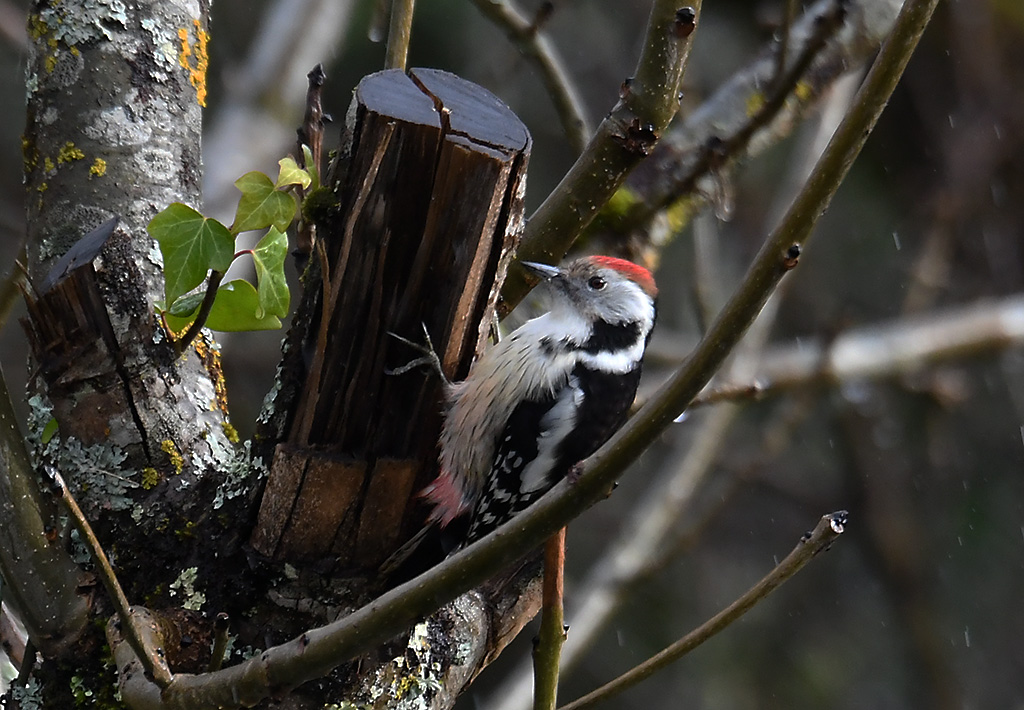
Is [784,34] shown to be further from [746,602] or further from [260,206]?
[746,602]

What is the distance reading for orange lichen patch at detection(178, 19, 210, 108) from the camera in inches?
88.0

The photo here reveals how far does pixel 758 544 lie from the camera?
699 centimetres

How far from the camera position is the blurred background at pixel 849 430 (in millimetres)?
6508

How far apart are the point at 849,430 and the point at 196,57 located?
5.14 metres

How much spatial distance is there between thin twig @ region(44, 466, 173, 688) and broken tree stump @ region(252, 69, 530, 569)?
1.23 ft

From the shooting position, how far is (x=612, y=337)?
299 cm

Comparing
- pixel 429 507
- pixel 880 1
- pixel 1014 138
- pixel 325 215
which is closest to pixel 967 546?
pixel 1014 138

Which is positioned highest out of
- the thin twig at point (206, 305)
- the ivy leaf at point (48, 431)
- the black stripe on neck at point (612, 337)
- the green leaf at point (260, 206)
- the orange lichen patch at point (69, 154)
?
the green leaf at point (260, 206)

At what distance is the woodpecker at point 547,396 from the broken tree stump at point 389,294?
1.76 ft

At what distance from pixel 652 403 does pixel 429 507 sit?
944 millimetres

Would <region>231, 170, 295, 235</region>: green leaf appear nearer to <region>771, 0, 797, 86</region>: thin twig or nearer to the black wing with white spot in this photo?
the black wing with white spot

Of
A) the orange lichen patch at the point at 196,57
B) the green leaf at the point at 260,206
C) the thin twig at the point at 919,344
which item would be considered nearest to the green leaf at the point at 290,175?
the green leaf at the point at 260,206

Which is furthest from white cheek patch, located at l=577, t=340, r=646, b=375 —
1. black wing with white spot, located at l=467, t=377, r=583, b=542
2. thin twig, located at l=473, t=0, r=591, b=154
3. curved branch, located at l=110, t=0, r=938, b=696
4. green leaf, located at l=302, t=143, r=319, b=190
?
curved branch, located at l=110, t=0, r=938, b=696

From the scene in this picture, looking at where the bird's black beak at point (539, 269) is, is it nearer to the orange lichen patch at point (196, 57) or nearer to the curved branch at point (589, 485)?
the orange lichen patch at point (196, 57)
